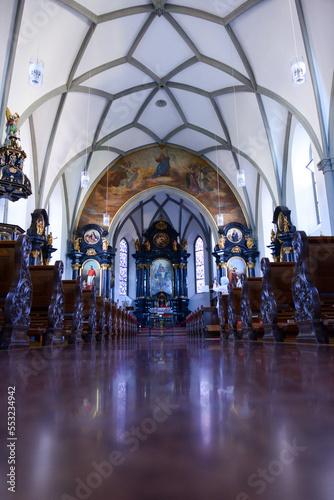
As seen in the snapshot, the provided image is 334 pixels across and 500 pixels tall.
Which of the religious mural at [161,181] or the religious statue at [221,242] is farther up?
the religious mural at [161,181]

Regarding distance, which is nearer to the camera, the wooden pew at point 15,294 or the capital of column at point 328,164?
the wooden pew at point 15,294

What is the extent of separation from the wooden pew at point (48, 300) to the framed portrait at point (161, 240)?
58.0 ft

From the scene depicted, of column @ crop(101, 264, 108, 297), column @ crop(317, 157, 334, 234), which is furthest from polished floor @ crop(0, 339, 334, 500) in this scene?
column @ crop(101, 264, 108, 297)

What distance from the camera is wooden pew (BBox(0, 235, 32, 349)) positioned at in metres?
3.41

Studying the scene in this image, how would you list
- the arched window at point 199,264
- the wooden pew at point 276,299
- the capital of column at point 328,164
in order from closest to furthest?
the wooden pew at point 276,299
the capital of column at point 328,164
the arched window at point 199,264

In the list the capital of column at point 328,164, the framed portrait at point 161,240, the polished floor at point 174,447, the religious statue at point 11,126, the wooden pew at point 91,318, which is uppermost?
the framed portrait at point 161,240

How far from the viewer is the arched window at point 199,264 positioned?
75.0 ft

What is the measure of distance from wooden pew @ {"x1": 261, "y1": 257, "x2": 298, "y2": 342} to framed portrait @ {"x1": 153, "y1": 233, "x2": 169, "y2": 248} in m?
18.0

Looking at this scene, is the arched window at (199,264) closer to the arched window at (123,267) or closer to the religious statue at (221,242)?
the arched window at (123,267)

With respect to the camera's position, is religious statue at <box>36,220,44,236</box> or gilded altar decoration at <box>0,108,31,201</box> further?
religious statue at <box>36,220,44,236</box>

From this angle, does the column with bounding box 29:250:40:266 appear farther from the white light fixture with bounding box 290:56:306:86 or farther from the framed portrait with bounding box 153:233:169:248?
the framed portrait with bounding box 153:233:169:248

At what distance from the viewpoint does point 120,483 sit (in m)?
0.34

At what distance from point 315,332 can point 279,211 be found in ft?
33.6

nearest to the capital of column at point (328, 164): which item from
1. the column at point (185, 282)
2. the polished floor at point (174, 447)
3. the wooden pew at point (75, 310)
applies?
the wooden pew at point (75, 310)
